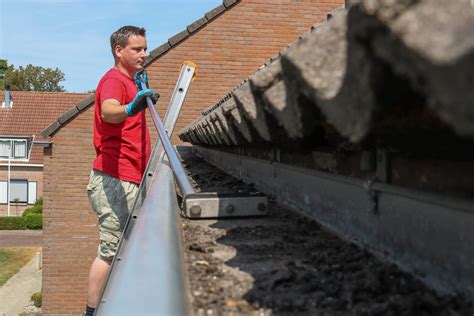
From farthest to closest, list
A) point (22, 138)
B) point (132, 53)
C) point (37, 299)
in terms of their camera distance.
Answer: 1. point (22, 138)
2. point (37, 299)
3. point (132, 53)

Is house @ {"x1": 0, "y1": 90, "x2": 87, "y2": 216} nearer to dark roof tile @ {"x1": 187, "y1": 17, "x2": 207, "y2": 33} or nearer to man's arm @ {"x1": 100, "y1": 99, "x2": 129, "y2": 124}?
dark roof tile @ {"x1": 187, "y1": 17, "x2": 207, "y2": 33}

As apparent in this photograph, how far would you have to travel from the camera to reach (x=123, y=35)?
4.01m

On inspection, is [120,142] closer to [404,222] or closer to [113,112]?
[113,112]

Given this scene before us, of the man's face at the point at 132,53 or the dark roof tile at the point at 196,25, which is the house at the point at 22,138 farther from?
the man's face at the point at 132,53

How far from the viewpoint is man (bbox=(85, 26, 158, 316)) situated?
12.7 ft

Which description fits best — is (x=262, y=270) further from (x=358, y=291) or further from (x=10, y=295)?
(x=10, y=295)

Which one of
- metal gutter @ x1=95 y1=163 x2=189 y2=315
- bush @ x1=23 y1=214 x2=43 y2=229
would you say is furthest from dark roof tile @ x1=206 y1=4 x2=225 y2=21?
bush @ x1=23 y1=214 x2=43 y2=229

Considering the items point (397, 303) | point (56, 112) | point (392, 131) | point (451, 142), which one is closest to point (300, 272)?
point (397, 303)

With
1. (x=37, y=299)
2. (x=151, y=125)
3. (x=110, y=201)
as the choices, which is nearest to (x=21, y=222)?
(x=37, y=299)

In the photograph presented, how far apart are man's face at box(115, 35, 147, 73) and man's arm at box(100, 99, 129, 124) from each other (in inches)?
20.2

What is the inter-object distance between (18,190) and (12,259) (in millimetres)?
11634

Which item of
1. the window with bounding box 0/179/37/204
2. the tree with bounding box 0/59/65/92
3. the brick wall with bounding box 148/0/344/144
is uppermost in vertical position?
the tree with bounding box 0/59/65/92

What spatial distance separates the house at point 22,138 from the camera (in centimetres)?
3278

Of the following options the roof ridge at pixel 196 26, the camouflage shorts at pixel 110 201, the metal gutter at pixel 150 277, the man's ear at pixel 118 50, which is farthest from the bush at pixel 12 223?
the metal gutter at pixel 150 277
